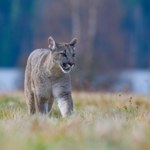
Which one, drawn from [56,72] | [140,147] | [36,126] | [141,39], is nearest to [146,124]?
[36,126]

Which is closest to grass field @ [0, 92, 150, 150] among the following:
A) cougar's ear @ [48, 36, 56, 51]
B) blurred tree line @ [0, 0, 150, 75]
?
cougar's ear @ [48, 36, 56, 51]

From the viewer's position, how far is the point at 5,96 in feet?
44.3

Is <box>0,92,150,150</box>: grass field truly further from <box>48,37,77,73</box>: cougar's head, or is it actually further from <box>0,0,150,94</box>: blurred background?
<box>0,0,150,94</box>: blurred background

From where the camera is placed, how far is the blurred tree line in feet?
115

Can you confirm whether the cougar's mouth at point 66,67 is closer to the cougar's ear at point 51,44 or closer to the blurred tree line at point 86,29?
the cougar's ear at point 51,44

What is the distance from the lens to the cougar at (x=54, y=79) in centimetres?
997

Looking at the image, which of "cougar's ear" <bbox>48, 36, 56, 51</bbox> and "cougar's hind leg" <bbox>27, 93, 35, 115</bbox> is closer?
"cougar's ear" <bbox>48, 36, 56, 51</bbox>

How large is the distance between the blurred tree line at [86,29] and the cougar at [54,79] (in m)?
14.4

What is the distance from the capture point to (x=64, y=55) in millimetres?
9992

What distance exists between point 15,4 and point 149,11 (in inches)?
363

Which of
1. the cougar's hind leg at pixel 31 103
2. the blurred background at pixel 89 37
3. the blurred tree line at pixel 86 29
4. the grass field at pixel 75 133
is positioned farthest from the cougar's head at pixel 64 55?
the blurred tree line at pixel 86 29

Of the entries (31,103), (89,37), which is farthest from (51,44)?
(89,37)

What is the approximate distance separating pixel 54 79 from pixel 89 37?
31.3 m

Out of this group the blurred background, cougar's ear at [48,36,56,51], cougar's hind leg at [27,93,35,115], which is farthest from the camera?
the blurred background
